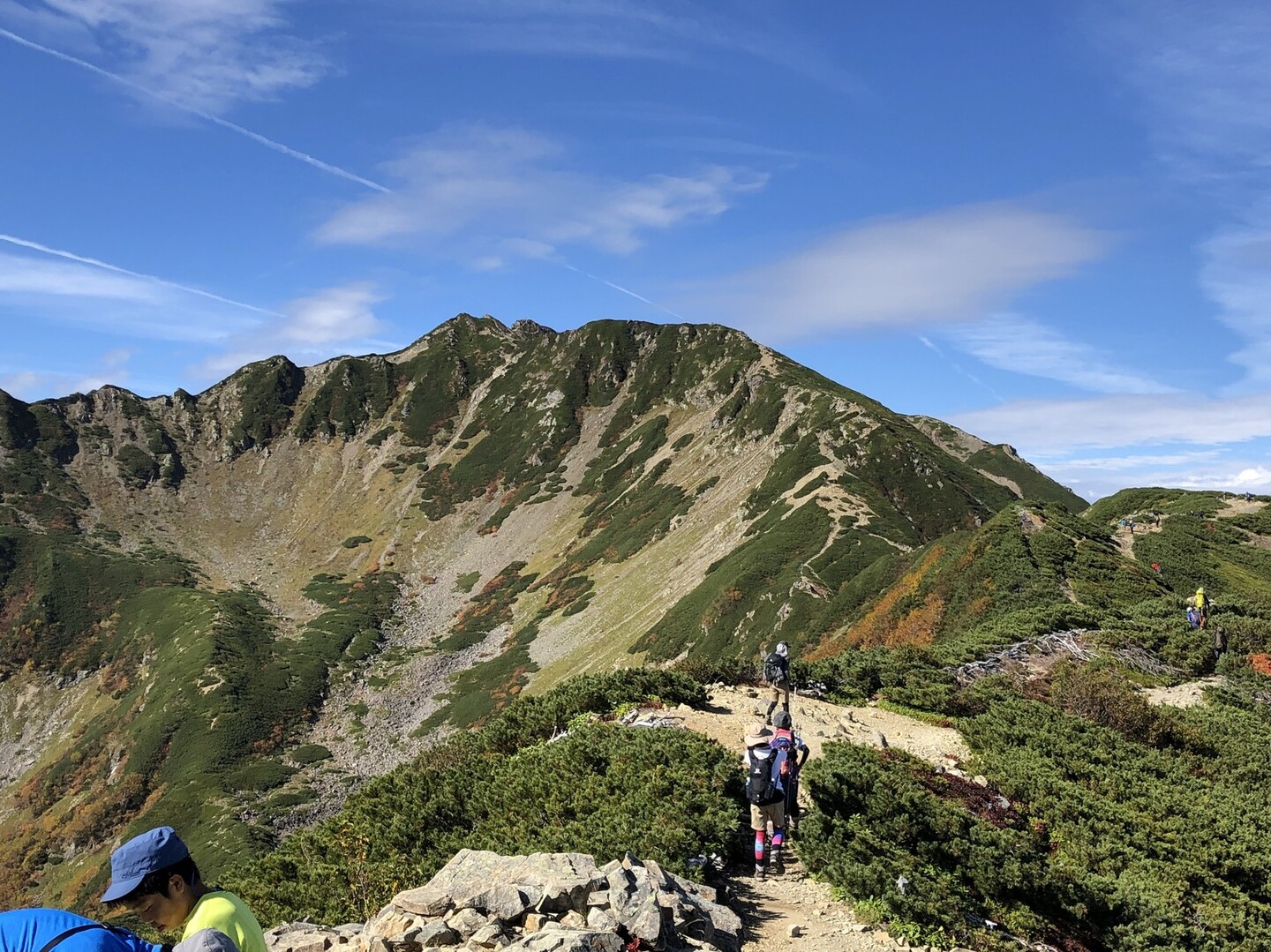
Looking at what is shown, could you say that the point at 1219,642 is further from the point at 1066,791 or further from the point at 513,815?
the point at 513,815

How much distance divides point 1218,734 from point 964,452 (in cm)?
14765

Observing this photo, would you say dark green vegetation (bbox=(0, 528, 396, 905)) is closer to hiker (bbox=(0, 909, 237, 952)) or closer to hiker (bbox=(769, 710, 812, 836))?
hiker (bbox=(769, 710, 812, 836))

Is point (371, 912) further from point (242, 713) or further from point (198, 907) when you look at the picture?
point (242, 713)

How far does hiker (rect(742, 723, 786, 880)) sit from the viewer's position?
11719mm

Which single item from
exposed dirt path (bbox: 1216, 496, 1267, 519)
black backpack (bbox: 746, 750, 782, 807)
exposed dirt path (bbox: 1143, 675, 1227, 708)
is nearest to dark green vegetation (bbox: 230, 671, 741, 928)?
black backpack (bbox: 746, 750, 782, 807)

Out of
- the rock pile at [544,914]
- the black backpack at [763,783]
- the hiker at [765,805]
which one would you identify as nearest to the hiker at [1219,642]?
the hiker at [765,805]

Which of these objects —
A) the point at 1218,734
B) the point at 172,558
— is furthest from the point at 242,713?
the point at 1218,734

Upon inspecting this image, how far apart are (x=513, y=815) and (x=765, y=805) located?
16.9ft

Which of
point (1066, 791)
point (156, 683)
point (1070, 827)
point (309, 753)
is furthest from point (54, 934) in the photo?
point (156, 683)

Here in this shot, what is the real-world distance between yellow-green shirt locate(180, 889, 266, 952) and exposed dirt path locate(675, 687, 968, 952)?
260 inches

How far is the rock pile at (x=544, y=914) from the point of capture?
326 inches

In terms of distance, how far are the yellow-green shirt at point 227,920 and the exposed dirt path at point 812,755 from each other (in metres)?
6.60

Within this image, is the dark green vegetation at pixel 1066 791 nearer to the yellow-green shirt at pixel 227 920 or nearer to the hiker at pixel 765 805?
the hiker at pixel 765 805

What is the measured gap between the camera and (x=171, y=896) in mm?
5148
